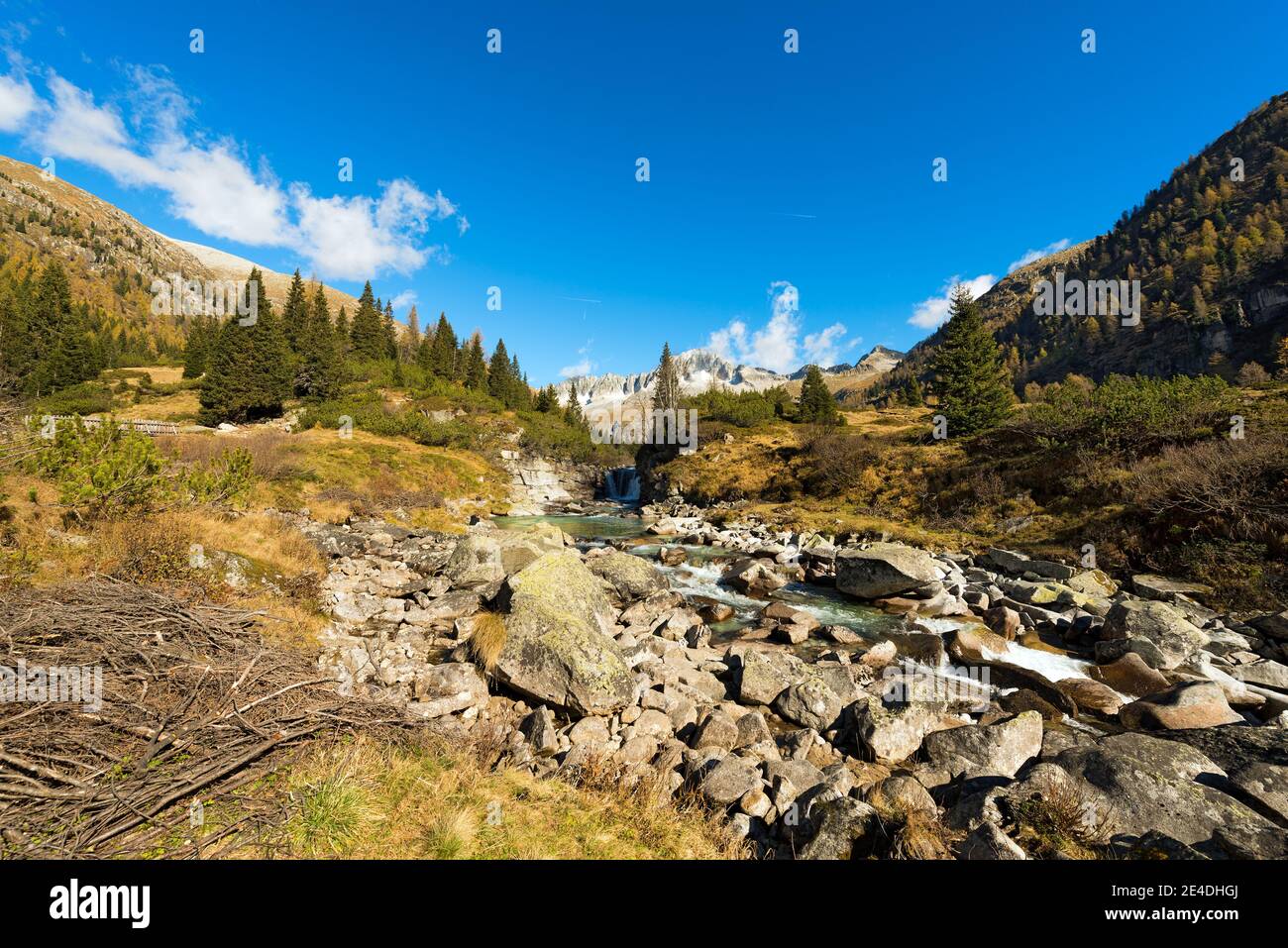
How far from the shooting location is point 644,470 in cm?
5981

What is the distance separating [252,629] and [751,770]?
832 cm

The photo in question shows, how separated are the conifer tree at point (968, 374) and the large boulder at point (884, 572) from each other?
29609 millimetres

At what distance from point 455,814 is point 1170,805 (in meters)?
8.35

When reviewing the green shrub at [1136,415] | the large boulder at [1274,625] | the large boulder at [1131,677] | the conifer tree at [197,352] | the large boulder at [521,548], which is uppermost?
the conifer tree at [197,352]

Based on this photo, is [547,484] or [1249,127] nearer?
[547,484]

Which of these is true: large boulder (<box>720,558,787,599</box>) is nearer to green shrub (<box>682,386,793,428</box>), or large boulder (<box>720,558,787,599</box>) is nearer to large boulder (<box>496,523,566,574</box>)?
large boulder (<box>496,523,566,574</box>)

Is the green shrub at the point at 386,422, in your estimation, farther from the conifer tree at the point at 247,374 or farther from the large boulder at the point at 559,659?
the large boulder at the point at 559,659

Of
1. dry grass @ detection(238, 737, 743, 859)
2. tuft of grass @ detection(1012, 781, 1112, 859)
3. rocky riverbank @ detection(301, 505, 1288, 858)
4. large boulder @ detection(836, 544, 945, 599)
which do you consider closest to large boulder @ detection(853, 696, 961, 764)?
rocky riverbank @ detection(301, 505, 1288, 858)

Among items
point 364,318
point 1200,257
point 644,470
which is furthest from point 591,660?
point 1200,257

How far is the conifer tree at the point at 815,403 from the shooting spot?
193 feet
